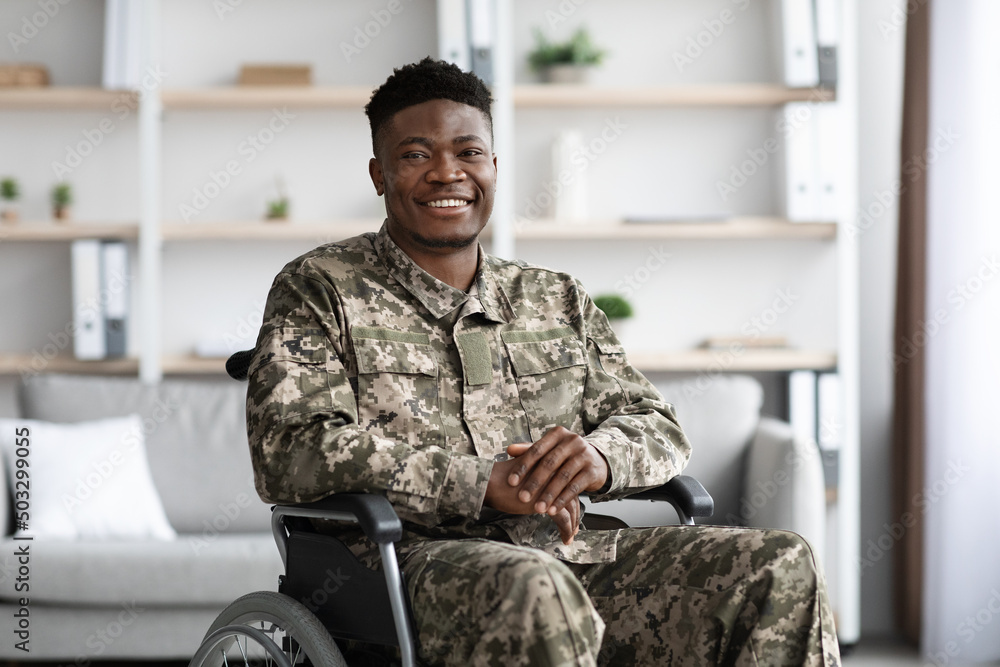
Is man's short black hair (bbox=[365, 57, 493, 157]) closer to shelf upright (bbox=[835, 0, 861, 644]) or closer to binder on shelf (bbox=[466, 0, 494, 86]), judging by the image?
binder on shelf (bbox=[466, 0, 494, 86])

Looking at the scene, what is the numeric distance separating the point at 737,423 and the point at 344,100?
1.64m

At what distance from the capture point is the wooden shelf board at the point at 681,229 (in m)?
3.32

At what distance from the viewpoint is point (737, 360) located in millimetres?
3361

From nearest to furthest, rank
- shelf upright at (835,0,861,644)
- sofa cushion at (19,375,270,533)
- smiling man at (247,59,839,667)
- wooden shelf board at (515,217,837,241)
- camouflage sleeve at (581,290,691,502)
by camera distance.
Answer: smiling man at (247,59,839,667) < camouflage sleeve at (581,290,691,502) < sofa cushion at (19,375,270,533) < shelf upright at (835,0,861,644) < wooden shelf board at (515,217,837,241)

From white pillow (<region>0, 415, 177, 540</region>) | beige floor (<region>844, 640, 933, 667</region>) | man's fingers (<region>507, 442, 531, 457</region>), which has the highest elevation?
man's fingers (<region>507, 442, 531, 457</region>)

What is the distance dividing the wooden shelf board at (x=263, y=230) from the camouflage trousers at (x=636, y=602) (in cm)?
197

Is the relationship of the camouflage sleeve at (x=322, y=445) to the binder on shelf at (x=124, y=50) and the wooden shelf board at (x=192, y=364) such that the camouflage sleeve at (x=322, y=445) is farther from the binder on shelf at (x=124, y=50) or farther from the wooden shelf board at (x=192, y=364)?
the binder on shelf at (x=124, y=50)

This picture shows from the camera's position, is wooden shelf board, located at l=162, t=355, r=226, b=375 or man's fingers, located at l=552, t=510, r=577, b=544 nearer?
man's fingers, located at l=552, t=510, r=577, b=544

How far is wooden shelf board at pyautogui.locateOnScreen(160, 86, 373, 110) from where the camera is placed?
329 centimetres

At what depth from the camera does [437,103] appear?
1670 millimetres

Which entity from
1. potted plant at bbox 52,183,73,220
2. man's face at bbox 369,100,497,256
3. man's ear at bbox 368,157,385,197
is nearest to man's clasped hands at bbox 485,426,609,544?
man's face at bbox 369,100,497,256

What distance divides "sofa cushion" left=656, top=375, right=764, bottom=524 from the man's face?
1521mm

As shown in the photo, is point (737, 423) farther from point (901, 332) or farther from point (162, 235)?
point (162, 235)

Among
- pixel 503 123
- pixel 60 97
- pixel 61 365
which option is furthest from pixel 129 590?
pixel 503 123
